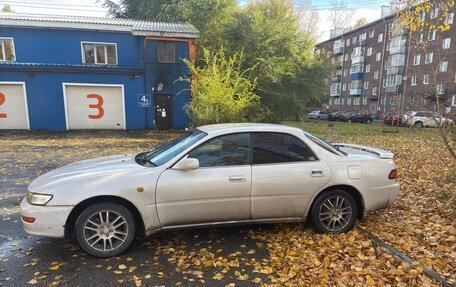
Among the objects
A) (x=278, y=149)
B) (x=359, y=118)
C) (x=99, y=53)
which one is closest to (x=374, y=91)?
(x=359, y=118)

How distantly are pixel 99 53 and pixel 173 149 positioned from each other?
17.3 m

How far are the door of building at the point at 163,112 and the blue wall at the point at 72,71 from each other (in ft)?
1.03

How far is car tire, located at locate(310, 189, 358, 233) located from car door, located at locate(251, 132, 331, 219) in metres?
0.17

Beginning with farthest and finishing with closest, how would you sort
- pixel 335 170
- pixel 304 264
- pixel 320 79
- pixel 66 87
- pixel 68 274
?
pixel 320 79, pixel 66 87, pixel 335 170, pixel 304 264, pixel 68 274

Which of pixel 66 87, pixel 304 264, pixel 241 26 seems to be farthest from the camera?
pixel 241 26

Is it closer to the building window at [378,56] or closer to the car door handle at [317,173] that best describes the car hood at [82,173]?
the car door handle at [317,173]

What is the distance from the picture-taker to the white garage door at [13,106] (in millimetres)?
18094

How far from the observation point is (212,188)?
3852 mm

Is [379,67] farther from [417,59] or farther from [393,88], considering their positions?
[417,59]

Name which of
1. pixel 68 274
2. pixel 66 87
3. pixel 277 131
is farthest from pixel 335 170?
pixel 66 87

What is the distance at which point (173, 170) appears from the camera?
3.82m

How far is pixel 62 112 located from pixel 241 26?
1233cm

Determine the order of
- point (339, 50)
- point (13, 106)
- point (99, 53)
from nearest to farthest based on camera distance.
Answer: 1. point (13, 106)
2. point (99, 53)
3. point (339, 50)

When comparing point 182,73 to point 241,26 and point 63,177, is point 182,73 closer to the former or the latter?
point 241,26
